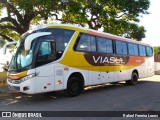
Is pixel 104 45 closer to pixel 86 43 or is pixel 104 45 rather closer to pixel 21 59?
pixel 86 43

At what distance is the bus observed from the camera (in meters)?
9.18

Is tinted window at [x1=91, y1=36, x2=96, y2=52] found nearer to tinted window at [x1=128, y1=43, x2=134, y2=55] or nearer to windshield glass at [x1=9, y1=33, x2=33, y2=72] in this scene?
windshield glass at [x1=9, y1=33, x2=33, y2=72]

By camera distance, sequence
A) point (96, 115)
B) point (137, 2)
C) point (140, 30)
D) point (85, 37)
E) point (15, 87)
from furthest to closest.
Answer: point (140, 30) < point (137, 2) < point (85, 37) < point (15, 87) < point (96, 115)

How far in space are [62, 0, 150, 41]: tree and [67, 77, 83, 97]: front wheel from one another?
7.92 m

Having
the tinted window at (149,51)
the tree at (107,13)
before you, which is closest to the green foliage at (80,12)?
the tree at (107,13)

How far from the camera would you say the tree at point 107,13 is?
17.7 m

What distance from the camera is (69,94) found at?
417 inches

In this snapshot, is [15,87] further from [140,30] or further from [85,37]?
[140,30]

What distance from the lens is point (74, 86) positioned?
10844 mm

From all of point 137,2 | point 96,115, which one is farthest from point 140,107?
point 137,2

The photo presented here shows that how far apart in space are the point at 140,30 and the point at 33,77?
1814 cm

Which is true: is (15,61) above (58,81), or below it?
above

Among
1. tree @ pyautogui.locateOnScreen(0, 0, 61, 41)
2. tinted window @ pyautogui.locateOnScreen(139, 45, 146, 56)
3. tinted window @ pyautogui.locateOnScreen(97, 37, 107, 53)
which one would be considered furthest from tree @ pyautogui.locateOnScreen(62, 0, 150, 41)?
tinted window @ pyautogui.locateOnScreen(97, 37, 107, 53)

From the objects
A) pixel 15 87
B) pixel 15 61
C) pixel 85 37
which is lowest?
pixel 15 87
